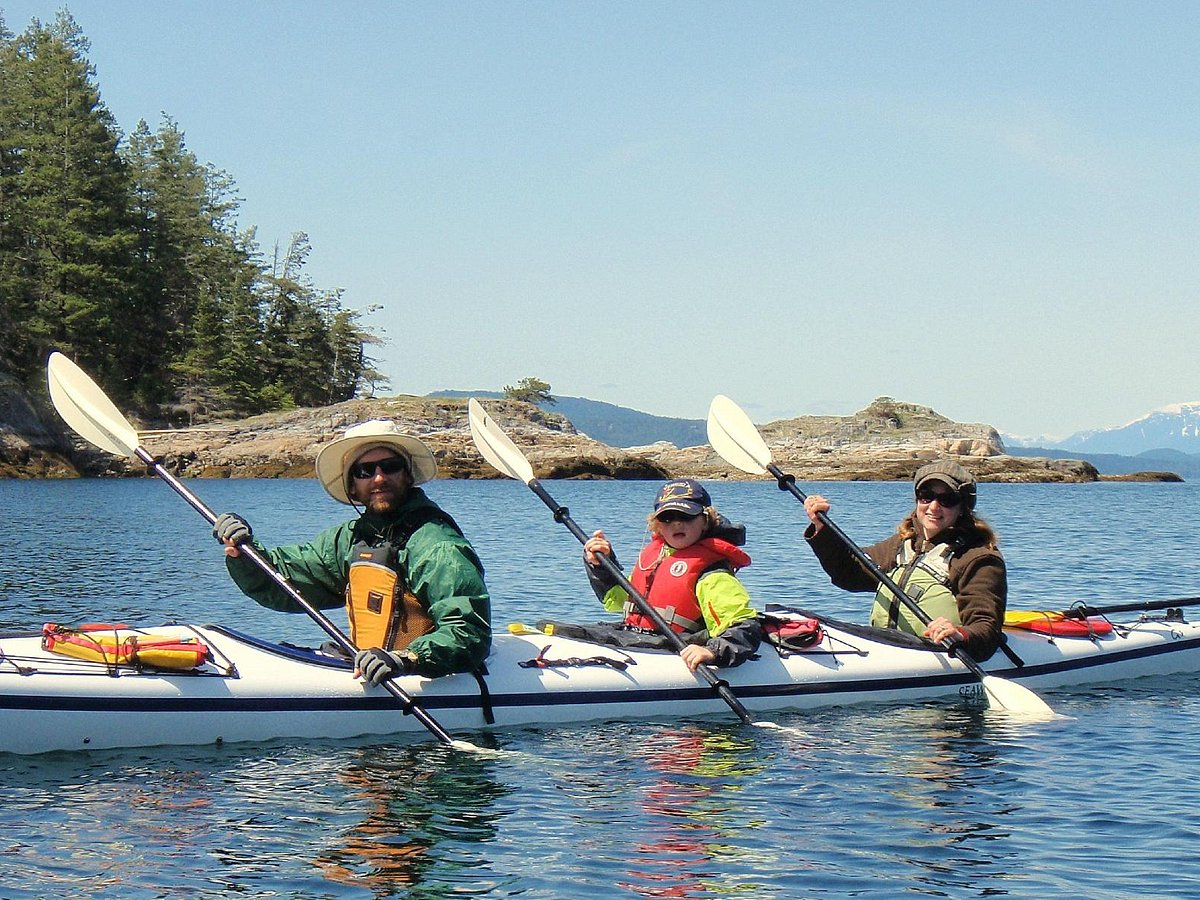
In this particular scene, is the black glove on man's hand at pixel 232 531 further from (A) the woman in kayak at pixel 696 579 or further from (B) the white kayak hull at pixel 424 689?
(A) the woman in kayak at pixel 696 579

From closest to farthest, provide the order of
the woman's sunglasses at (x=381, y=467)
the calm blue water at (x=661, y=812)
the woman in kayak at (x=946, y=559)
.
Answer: the calm blue water at (x=661, y=812), the woman's sunglasses at (x=381, y=467), the woman in kayak at (x=946, y=559)

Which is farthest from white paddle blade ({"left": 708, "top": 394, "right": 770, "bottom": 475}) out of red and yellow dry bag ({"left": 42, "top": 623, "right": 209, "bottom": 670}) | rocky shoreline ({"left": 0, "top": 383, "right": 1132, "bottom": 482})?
rocky shoreline ({"left": 0, "top": 383, "right": 1132, "bottom": 482})

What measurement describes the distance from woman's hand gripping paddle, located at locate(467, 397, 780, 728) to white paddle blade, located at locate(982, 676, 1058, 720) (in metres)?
1.52

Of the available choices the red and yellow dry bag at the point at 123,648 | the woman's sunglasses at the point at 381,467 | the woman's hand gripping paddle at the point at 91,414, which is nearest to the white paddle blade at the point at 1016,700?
the woman's sunglasses at the point at 381,467

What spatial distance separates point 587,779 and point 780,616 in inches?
95.0

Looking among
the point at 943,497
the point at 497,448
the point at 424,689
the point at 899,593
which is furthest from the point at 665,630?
the point at 497,448

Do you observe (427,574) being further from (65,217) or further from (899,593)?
(65,217)

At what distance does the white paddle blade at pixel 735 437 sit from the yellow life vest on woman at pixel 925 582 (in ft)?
4.61

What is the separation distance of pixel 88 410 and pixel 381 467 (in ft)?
7.18

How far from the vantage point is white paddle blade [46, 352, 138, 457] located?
764 centimetres

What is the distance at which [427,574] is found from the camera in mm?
6480

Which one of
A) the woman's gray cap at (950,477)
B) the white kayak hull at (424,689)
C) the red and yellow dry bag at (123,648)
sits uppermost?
the woman's gray cap at (950,477)

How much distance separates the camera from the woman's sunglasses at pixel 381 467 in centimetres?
662

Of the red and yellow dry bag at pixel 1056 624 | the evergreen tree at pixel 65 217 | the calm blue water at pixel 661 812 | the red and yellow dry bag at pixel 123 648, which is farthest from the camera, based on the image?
the evergreen tree at pixel 65 217
